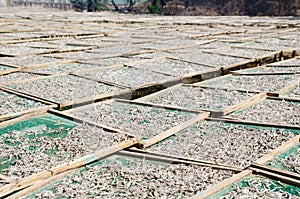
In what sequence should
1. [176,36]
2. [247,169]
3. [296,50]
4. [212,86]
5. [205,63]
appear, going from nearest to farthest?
[247,169] → [212,86] → [205,63] → [296,50] → [176,36]

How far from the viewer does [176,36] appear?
8.48 metres

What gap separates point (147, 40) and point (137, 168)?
18.3 feet

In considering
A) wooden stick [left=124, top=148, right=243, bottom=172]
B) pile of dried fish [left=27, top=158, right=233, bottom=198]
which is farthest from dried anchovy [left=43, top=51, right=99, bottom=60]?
pile of dried fish [left=27, top=158, right=233, bottom=198]

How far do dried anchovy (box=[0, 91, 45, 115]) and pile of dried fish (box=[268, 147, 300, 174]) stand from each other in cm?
A: 206

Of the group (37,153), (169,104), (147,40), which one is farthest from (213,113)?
(147,40)

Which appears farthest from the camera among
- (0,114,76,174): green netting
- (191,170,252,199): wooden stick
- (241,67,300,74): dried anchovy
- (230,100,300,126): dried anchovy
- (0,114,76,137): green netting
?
(241,67,300,74): dried anchovy

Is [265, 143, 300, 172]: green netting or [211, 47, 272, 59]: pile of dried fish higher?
[211, 47, 272, 59]: pile of dried fish

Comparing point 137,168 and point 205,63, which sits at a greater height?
point 205,63

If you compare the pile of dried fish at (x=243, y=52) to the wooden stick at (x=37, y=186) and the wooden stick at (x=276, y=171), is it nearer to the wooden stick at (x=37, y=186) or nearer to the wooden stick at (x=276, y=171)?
the wooden stick at (x=276, y=171)

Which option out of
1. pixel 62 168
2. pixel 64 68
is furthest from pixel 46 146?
pixel 64 68

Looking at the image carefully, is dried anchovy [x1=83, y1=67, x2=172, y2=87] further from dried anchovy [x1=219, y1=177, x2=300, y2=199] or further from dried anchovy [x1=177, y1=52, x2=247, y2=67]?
dried anchovy [x1=219, y1=177, x2=300, y2=199]

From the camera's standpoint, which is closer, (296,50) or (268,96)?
(268,96)

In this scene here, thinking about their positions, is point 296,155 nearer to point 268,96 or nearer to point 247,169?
point 247,169

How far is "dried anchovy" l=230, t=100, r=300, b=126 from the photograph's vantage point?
3.11 m
